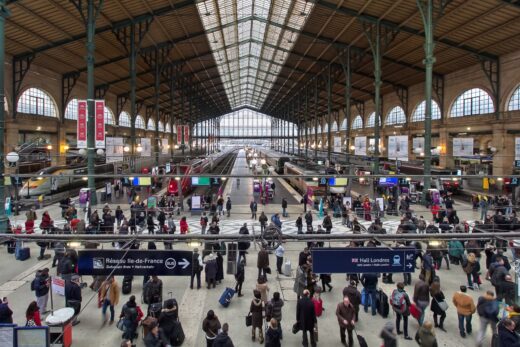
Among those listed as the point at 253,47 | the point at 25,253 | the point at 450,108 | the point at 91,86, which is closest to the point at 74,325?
the point at 25,253

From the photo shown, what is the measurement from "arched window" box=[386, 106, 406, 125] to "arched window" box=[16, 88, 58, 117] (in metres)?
35.9

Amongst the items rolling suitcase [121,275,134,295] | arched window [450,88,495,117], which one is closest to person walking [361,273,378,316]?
rolling suitcase [121,275,134,295]

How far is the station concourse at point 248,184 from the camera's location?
7.55 m

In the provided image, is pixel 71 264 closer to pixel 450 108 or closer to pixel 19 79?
pixel 19 79

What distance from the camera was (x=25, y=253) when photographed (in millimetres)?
12570

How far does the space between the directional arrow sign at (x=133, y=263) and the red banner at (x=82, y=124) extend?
43.5ft

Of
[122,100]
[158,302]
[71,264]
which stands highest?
[122,100]

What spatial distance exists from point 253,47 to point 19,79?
81.6ft

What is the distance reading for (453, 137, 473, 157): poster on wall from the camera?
75.9 ft

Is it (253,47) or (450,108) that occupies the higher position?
(253,47)

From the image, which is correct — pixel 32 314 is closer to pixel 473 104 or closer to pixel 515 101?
pixel 515 101

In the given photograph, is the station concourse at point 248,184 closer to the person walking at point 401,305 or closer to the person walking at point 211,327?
the person walking at point 401,305

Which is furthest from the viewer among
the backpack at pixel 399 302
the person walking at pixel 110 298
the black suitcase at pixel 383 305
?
the black suitcase at pixel 383 305

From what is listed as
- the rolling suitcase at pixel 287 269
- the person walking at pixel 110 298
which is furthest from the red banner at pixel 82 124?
the rolling suitcase at pixel 287 269
